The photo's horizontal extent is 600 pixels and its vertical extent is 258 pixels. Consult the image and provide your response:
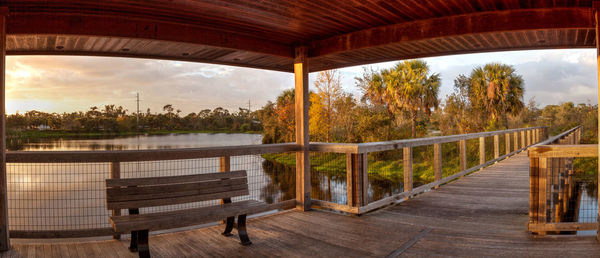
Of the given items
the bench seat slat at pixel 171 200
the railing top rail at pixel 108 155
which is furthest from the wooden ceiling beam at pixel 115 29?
the bench seat slat at pixel 171 200

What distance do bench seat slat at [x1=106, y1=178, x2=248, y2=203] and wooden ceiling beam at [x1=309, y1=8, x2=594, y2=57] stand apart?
2422 mm

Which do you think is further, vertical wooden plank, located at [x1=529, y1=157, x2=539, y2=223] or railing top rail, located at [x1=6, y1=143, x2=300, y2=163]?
vertical wooden plank, located at [x1=529, y1=157, x2=539, y2=223]

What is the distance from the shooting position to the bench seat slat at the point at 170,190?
129 inches

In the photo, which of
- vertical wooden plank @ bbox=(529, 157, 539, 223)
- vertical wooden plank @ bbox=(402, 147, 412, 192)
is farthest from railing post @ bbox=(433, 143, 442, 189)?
vertical wooden plank @ bbox=(529, 157, 539, 223)

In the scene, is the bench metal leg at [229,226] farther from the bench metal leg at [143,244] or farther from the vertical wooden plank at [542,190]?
the vertical wooden plank at [542,190]

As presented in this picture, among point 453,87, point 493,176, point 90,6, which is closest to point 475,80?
point 453,87

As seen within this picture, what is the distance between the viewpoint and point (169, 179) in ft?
11.8

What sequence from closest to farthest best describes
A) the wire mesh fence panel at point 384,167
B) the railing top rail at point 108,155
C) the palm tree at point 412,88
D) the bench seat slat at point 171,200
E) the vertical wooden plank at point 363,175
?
the bench seat slat at point 171,200 → the railing top rail at point 108,155 → the vertical wooden plank at point 363,175 → the wire mesh fence panel at point 384,167 → the palm tree at point 412,88

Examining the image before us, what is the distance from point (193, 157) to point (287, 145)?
1.50m

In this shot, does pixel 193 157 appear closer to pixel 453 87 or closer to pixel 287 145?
pixel 287 145

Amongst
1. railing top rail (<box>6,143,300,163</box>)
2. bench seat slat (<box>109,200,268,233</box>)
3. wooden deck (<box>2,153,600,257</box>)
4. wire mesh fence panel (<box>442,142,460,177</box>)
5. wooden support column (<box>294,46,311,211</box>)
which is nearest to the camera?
bench seat slat (<box>109,200,268,233</box>)

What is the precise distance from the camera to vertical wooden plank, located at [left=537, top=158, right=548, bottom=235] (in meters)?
3.58

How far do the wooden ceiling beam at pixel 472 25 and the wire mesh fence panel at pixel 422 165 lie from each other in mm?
13784

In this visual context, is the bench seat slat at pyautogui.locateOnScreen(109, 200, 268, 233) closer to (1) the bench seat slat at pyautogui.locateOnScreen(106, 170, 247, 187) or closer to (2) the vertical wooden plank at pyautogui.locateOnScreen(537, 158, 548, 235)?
(1) the bench seat slat at pyautogui.locateOnScreen(106, 170, 247, 187)
